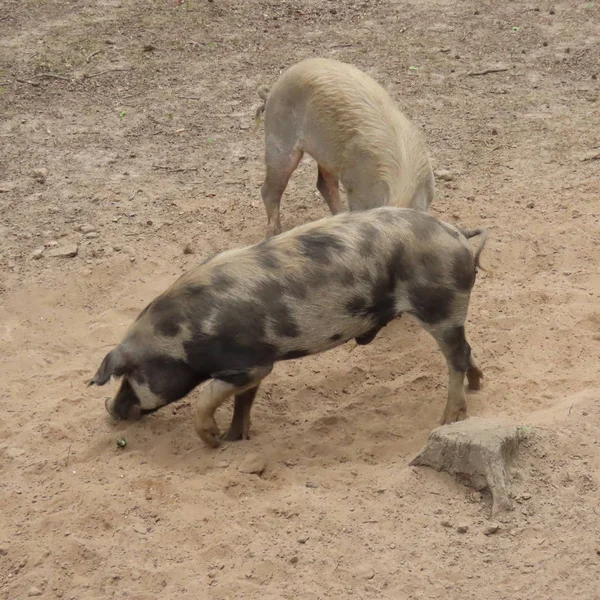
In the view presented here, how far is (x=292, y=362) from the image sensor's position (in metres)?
6.56

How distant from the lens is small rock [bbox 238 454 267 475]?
537 cm

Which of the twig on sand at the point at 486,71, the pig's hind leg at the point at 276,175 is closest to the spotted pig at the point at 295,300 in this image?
the pig's hind leg at the point at 276,175

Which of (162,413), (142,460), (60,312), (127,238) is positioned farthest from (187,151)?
(142,460)

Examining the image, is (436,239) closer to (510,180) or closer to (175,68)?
(510,180)

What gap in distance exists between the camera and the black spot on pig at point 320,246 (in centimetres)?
534

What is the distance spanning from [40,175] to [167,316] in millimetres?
3659

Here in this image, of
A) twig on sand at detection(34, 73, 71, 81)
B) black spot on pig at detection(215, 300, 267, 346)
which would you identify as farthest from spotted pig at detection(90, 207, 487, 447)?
twig on sand at detection(34, 73, 71, 81)

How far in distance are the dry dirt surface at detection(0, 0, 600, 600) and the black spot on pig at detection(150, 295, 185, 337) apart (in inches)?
29.6

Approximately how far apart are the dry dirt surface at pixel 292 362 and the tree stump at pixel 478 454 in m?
0.07

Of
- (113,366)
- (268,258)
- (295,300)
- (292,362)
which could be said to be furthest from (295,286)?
(292,362)

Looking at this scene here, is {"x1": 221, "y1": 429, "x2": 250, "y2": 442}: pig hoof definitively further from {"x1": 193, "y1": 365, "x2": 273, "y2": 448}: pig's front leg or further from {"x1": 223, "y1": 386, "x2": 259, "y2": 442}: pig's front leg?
{"x1": 193, "y1": 365, "x2": 273, "y2": 448}: pig's front leg

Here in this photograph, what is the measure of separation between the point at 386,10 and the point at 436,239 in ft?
22.5

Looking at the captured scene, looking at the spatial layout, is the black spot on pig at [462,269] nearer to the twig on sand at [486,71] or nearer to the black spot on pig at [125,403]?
the black spot on pig at [125,403]

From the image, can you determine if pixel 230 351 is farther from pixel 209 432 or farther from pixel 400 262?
pixel 400 262
